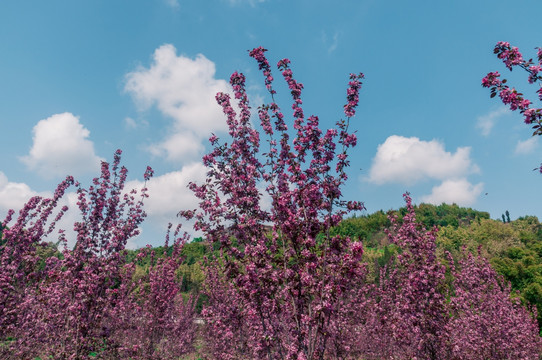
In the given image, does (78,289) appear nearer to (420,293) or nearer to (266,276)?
(266,276)

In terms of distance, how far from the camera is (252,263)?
552 cm

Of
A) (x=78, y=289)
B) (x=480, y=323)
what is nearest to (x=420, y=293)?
(x=480, y=323)

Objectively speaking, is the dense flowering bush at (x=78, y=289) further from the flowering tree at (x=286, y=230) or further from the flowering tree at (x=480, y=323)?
the flowering tree at (x=480, y=323)

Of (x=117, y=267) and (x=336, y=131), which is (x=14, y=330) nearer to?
(x=117, y=267)

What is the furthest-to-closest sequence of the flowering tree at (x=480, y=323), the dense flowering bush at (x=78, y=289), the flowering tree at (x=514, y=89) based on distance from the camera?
1. the flowering tree at (x=480, y=323)
2. the dense flowering bush at (x=78, y=289)
3. the flowering tree at (x=514, y=89)

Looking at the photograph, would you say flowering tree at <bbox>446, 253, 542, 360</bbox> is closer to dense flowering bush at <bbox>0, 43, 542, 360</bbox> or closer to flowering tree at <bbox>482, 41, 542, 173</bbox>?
dense flowering bush at <bbox>0, 43, 542, 360</bbox>

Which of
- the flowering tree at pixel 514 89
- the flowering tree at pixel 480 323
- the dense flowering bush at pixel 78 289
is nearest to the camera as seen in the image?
the flowering tree at pixel 514 89

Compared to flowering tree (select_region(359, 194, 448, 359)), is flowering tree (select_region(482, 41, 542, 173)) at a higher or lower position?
higher

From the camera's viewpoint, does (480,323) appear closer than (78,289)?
No

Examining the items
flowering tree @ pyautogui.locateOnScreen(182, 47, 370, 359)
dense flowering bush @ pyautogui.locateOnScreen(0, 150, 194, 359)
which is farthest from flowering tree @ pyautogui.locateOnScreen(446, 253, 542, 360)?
dense flowering bush @ pyautogui.locateOnScreen(0, 150, 194, 359)

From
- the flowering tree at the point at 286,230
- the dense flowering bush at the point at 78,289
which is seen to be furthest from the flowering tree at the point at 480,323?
the dense flowering bush at the point at 78,289

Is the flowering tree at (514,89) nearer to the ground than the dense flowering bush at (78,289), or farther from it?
farther from it

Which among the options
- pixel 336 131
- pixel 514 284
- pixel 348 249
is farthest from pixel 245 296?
pixel 514 284

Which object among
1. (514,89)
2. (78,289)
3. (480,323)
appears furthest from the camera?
(480,323)
